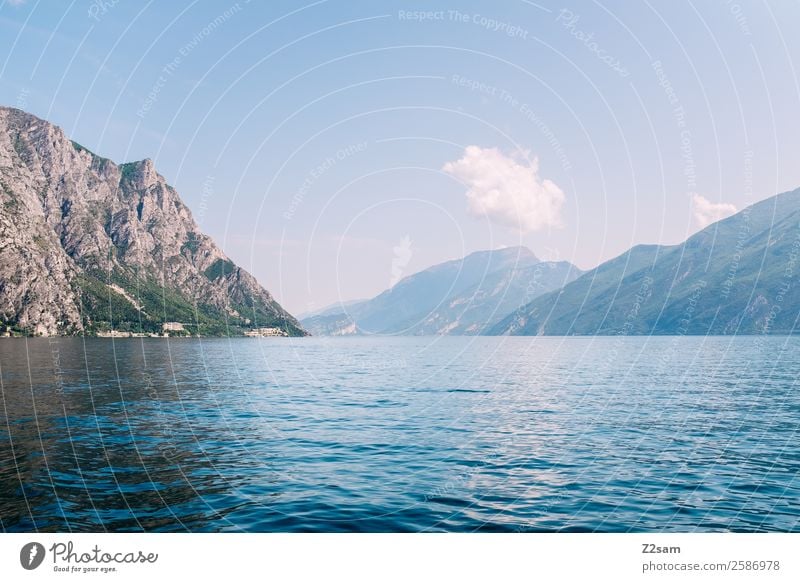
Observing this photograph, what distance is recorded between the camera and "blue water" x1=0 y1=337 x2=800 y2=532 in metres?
20.2

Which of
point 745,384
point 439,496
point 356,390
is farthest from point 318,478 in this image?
point 745,384

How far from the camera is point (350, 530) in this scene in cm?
1842

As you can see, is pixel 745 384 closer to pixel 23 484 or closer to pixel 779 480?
pixel 779 480

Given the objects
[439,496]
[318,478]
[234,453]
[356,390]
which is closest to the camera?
[439,496]

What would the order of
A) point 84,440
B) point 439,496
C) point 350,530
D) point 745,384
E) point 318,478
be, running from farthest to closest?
point 745,384, point 84,440, point 318,478, point 439,496, point 350,530

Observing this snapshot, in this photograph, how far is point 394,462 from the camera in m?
29.4

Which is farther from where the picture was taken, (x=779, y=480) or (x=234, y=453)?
(x=234, y=453)

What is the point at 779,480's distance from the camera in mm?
26141

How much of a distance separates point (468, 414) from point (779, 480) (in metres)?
26.6

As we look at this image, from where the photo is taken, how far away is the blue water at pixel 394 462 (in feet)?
66.1
